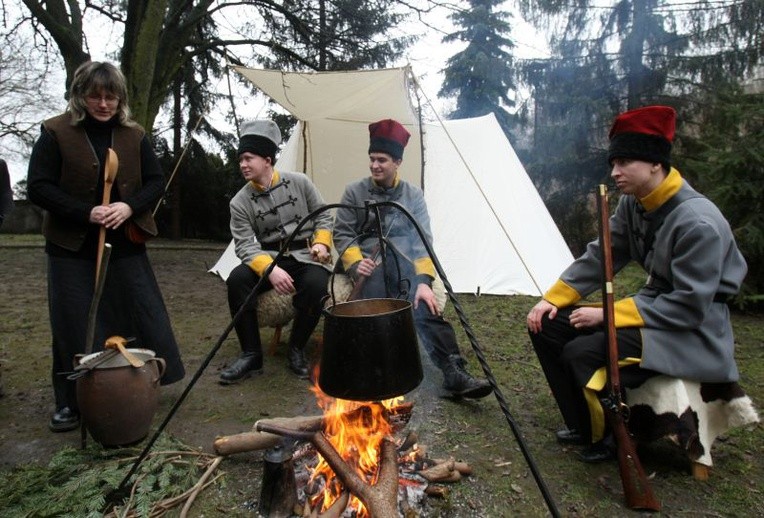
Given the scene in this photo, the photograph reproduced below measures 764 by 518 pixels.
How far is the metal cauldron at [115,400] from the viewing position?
2.07 metres

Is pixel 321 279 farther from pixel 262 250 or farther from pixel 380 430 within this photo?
pixel 380 430

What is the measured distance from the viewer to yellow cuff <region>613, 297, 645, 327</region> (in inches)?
76.7

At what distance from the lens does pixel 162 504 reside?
1.76m

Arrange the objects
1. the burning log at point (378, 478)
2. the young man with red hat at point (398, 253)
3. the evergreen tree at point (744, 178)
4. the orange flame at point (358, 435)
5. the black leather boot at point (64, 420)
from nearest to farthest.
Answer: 1. the burning log at point (378, 478)
2. the orange flame at point (358, 435)
3. the black leather boot at point (64, 420)
4. the young man with red hat at point (398, 253)
5. the evergreen tree at point (744, 178)

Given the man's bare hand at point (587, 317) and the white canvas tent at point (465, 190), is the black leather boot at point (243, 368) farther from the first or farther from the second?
the white canvas tent at point (465, 190)

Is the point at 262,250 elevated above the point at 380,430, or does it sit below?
above

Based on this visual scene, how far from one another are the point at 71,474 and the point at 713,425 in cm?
261

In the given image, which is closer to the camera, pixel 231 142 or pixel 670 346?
pixel 670 346

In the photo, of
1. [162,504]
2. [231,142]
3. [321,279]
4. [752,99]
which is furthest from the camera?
[231,142]

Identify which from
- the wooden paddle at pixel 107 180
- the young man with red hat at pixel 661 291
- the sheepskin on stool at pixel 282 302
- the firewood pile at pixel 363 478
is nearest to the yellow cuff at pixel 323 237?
the sheepskin on stool at pixel 282 302

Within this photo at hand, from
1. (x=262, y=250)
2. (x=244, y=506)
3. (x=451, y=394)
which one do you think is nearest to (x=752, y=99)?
(x=451, y=394)

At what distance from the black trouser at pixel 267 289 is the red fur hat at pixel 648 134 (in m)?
1.85

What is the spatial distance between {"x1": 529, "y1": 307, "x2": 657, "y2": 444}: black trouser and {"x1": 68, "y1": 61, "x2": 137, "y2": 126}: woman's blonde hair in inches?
90.9

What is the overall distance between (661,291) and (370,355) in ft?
4.29
